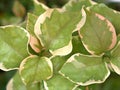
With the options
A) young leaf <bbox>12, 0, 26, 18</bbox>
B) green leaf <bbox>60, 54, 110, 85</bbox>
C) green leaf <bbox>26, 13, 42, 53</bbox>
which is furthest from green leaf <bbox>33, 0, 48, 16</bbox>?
young leaf <bbox>12, 0, 26, 18</bbox>

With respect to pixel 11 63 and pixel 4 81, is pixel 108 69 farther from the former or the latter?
pixel 4 81

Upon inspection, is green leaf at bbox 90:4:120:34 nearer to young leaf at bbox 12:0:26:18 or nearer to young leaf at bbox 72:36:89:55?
young leaf at bbox 72:36:89:55

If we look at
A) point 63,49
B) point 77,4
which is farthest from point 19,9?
point 63,49

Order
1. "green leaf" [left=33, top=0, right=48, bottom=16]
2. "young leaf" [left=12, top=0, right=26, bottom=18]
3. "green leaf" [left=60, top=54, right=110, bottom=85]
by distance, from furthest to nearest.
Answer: "young leaf" [left=12, top=0, right=26, bottom=18], "green leaf" [left=33, top=0, right=48, bottom=16], "green leaf" [left=60, top=54, right=110, bottom=85]

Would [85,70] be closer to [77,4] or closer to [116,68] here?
[116,68]

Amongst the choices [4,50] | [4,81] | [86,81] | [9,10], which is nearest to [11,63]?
[4,50]

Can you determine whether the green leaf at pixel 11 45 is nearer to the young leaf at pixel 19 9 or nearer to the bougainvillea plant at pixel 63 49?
the bougainvillea plant at pixel 63 49
